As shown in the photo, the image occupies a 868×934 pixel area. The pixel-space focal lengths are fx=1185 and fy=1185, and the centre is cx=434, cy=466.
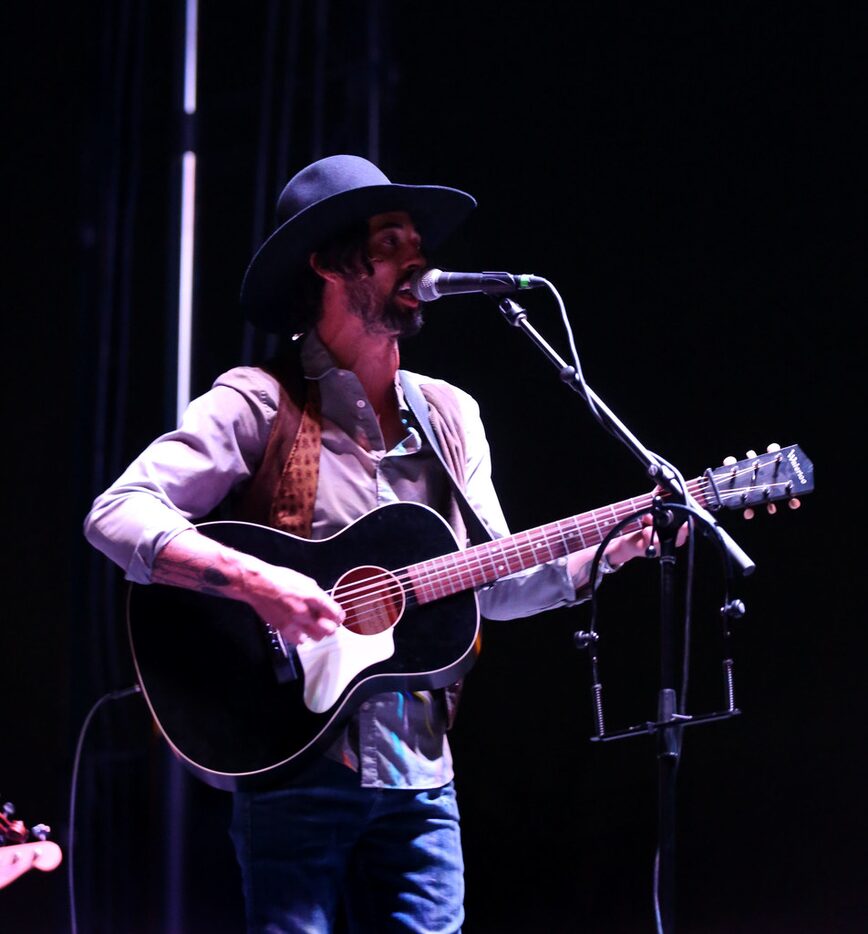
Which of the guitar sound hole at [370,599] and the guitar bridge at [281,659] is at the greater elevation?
the guitar sound hole at [370,599]

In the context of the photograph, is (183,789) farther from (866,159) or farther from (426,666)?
(866,159)

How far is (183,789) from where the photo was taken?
11.9 ft

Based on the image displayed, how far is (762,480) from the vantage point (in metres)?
2.26

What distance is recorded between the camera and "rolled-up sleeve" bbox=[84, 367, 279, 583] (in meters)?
2.13

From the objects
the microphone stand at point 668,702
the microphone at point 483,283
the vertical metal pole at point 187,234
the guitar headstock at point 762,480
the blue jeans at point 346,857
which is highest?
the vertical metal pole at point 187,234

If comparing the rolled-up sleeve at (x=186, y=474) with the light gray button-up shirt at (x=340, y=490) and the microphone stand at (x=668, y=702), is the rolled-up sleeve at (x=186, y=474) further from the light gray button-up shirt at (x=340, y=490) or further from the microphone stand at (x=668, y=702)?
the microphone stand at (x=668, y=702)

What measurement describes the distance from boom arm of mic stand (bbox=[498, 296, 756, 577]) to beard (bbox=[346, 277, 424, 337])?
33 centimetres

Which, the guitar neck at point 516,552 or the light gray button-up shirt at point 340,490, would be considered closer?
the light gray button-up shirt at point 340,490

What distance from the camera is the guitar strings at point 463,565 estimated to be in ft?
7.36

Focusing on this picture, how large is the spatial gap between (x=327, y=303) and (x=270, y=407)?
0.32 meters

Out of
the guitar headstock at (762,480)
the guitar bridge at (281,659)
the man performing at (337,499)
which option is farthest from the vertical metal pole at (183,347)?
the guitar headstock at (762,480)

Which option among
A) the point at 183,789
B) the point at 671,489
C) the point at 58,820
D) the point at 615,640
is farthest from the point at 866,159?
the point at 58,820

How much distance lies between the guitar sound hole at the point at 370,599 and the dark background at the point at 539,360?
1.45 metres

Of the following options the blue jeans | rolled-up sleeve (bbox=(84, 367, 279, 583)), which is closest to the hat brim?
rolled-up sleeve (bbox=(84, 367, 279, 583))
